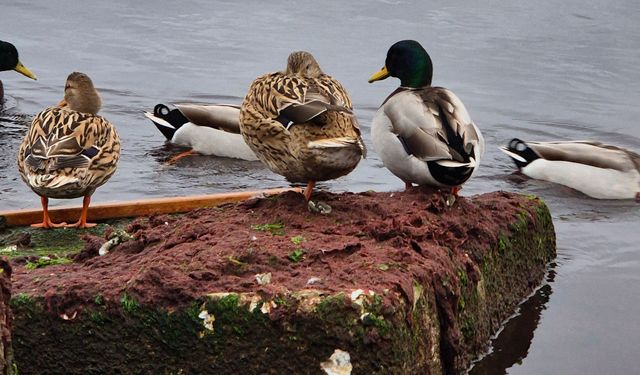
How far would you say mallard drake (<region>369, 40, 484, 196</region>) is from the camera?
19.9 feet

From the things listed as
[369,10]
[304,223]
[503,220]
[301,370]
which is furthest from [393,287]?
[369,10]

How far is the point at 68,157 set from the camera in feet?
21.9

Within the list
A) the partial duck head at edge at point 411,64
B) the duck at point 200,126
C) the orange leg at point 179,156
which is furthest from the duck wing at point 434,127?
the duck at point 200,126

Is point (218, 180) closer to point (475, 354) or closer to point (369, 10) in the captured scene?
point (475, 354)

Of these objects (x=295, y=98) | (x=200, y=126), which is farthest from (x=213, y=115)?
(x=295, y=98)

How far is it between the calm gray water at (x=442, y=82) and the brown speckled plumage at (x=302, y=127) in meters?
1.20

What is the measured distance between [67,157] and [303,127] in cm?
191

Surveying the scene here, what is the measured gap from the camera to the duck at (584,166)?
9.66m

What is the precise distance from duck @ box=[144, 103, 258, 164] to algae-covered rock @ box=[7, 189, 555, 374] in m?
5.44

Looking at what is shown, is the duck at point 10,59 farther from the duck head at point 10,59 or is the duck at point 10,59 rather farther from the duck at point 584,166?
the duck at point 584,166

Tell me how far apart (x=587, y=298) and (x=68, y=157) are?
3.16 m

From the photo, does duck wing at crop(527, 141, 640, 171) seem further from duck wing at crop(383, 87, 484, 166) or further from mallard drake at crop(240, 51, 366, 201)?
mallard drake at crop(240, 51, 366, 201)

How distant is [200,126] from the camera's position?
10.9m

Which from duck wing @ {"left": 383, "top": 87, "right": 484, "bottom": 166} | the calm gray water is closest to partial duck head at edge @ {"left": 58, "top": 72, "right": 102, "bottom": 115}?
the calm gray water
